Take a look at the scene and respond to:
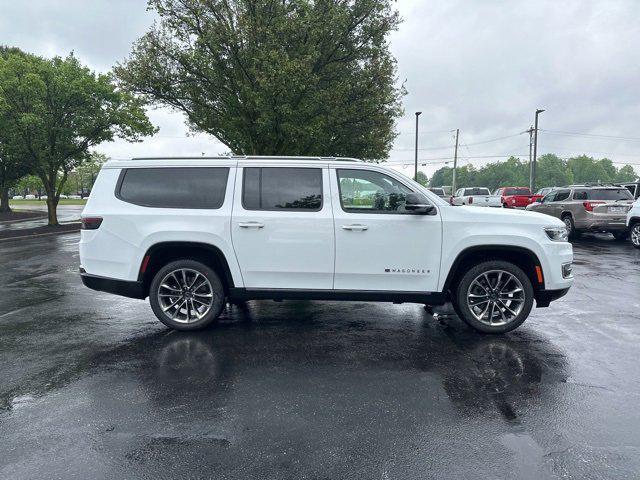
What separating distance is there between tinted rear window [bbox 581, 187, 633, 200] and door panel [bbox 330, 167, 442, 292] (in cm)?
1236

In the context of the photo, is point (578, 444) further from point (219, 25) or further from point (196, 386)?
point (219, 25)

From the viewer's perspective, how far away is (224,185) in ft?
17.3

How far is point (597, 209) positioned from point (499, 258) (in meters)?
11.4

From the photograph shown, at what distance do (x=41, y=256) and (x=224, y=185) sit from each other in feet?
31.5

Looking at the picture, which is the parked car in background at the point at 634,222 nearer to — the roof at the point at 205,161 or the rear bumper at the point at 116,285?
the roof at the point at 205,161

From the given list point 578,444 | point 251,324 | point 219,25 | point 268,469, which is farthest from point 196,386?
point 219,25

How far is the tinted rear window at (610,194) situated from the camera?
47.1ft

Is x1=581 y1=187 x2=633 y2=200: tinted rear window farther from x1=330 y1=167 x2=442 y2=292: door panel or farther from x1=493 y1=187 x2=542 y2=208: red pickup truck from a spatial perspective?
x1=493 y1=187 x2=542 y2=208: red pickup truck

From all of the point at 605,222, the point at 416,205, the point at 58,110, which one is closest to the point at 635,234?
the point at 605,222

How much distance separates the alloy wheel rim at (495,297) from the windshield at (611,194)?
1175 centimetres

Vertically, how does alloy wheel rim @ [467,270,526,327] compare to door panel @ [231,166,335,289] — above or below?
below

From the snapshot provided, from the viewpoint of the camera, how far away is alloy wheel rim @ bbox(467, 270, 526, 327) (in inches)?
204

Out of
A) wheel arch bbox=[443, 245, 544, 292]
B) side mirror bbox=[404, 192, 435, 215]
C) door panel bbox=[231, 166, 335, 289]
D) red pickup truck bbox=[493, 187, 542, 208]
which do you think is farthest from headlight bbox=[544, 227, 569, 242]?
red pickup truck bbox=[493, 187, 542, 208]

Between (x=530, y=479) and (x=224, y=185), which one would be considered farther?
(x=224, y=185)
